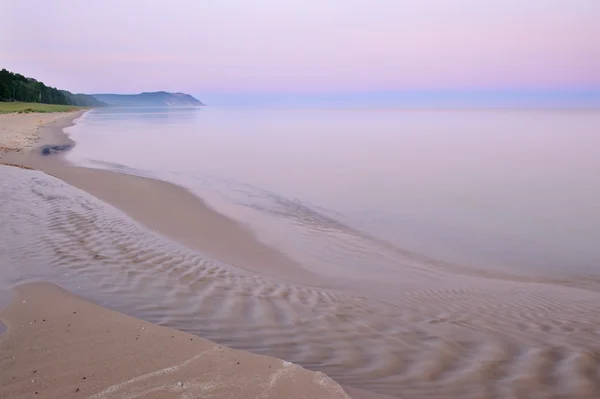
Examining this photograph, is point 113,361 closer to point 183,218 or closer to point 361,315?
point 361,315

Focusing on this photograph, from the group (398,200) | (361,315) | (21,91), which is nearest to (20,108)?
(21,91)

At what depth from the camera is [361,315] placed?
240 inches

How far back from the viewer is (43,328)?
4.79 m

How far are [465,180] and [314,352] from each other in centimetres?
1592

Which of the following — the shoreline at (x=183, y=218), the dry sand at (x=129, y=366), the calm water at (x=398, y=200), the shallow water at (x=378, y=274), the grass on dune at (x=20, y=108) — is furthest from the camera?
the grass on dune at (x=20, y=108)

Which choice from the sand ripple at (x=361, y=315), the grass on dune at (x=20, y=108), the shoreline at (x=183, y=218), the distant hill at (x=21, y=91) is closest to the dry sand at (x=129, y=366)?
the sand ripple at (x=361, y=315)

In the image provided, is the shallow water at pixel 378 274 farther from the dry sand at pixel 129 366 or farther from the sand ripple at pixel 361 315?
the dry sand at pixel 129 366

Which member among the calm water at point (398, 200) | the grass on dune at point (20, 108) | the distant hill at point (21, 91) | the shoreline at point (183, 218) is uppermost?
the distant hill at point (21, 91)

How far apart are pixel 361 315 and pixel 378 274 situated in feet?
7.60

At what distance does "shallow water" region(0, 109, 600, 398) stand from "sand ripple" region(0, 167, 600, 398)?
0.09 feet

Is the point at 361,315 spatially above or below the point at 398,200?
below

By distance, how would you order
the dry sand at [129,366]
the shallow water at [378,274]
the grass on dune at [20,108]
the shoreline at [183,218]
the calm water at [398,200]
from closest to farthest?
the dry sand at [129,366], the shallow water at [378,274], the shoreline at [183,218], the calm water at [398,200], the grass on dune at [20,108]

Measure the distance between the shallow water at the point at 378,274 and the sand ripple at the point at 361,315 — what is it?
28 mm

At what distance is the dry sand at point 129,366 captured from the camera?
365 centimetres
